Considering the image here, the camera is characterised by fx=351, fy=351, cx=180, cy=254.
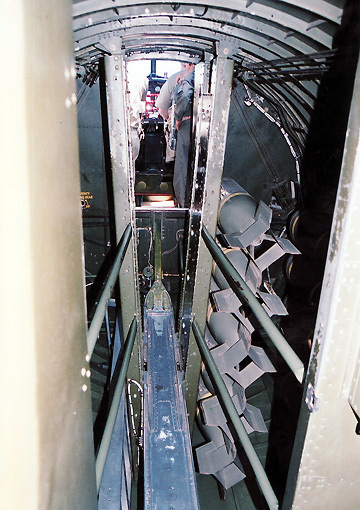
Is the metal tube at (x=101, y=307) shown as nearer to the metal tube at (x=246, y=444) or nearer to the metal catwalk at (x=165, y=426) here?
the metal tube at (x=246, y=444)

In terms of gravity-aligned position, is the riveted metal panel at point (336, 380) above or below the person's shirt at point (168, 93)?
below

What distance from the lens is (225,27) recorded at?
302 centimetres

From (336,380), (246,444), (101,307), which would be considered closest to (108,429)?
(101,307)

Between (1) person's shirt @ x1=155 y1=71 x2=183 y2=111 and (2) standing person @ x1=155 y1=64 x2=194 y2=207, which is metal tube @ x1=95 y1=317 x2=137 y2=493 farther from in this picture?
(1) person's shirt @ x1=155 y1=71 x2=183 y2=111

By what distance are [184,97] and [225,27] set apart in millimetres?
2540

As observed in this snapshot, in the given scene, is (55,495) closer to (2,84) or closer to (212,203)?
(2,84)

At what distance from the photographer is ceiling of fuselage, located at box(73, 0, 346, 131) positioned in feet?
8.14

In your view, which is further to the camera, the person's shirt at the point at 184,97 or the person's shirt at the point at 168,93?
the person's shirt at the point at 168,93

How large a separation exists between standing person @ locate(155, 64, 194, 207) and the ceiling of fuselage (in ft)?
5.54

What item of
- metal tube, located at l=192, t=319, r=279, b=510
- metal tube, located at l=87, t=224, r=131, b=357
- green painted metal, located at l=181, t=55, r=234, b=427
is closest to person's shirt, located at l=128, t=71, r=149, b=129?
green painted metal, located at l=181, t=55, r=234, b=427

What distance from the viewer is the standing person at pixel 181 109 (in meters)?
5.55

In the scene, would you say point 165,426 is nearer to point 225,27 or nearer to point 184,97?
point 225,27

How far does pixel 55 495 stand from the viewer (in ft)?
3.22

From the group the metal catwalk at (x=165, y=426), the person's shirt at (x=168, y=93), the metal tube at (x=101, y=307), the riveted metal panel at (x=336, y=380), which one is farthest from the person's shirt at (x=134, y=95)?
the riveted metal panel at (x=336, y=380)
